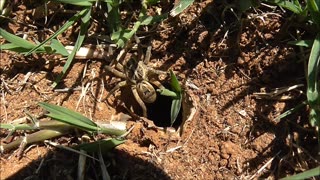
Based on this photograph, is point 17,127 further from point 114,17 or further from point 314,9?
point 314,9

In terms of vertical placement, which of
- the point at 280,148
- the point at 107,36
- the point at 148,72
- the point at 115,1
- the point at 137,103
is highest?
the point at 115,1

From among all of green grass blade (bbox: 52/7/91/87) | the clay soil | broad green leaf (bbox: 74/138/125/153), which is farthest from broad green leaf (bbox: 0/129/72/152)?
green grass blade (bbox: 52/7/91/87)

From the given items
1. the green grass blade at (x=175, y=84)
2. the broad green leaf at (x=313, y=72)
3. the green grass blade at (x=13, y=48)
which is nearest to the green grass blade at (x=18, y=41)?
the green grass blade at (x=13, y=48)

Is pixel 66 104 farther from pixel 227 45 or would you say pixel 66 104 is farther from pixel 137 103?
pixel 227 45

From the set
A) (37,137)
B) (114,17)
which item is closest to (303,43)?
(114,17)

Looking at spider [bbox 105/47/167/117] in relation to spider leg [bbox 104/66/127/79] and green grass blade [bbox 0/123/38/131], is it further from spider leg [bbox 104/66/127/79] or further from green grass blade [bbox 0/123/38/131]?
green grass blade [bbox 0/123/38/131]

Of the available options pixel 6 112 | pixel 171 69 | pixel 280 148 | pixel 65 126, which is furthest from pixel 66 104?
pixel 280 148
